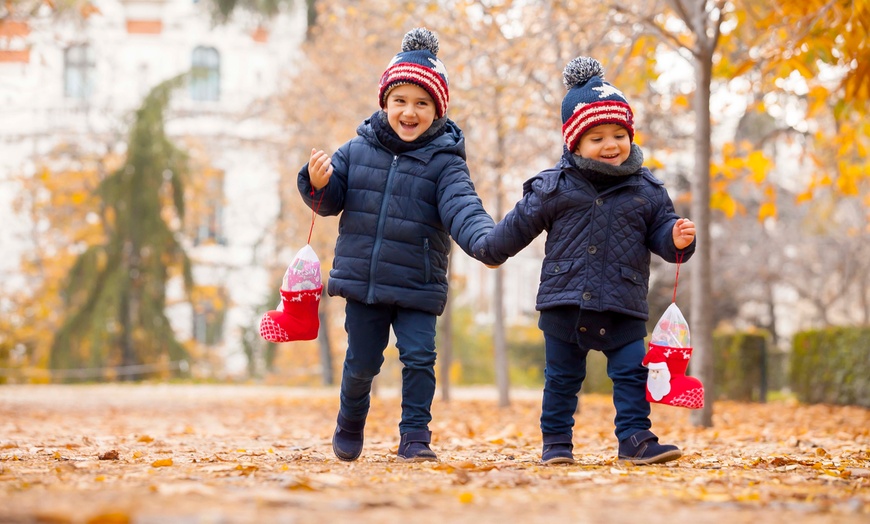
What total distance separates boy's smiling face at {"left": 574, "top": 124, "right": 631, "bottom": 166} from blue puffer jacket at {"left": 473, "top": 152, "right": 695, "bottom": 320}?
0.33 ft

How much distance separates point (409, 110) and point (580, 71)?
847 mm

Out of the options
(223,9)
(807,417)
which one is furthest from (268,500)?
(223,9)

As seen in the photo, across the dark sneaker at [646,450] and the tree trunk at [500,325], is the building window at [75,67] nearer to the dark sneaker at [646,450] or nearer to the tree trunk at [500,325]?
the tree trunk at [500,325]

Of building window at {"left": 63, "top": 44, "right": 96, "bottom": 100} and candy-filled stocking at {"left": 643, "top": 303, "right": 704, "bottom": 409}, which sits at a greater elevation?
building window at {"left": 63, "top": 44, "right": 96, "bottom": 100}

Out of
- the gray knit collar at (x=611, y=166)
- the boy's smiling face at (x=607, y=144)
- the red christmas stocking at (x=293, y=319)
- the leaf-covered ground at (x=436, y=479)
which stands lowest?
the leaf-covered ground at (x=436, y=479)

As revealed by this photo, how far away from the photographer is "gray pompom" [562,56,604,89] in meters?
5.09

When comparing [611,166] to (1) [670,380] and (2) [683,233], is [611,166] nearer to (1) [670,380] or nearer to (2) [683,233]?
(2) [683,233]

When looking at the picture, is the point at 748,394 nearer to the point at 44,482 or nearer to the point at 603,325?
the point at 603,325

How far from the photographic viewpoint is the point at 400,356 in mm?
5062

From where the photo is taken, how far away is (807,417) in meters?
10.5

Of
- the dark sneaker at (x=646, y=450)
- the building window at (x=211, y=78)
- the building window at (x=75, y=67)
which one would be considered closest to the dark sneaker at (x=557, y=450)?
the dark sneaker at (x=646, y=450)

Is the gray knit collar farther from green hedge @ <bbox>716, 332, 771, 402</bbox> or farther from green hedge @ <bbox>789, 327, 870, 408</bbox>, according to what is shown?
green hedge @ <bbox>716, 332, 771, 402</bbox>

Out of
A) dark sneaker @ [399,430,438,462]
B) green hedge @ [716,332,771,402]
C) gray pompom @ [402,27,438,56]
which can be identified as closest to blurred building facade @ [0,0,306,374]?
green hedge @ [716,332,771,402]

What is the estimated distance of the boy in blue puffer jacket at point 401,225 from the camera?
4957 millimetres
